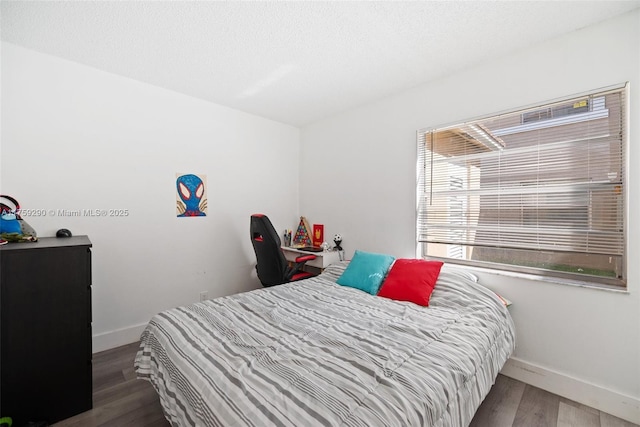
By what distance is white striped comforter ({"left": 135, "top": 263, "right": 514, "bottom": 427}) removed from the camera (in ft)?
3.36

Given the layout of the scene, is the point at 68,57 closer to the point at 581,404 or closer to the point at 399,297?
the point at 399,297

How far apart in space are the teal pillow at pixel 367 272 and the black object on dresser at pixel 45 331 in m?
1.99

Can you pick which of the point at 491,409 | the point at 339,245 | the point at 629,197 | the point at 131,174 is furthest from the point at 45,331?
the point at 629,197

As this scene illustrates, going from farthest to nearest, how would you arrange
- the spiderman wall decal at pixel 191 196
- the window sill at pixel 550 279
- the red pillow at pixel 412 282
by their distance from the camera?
1. the spiderman wall decal at pixel 191 196
2. the red pillow at pixel 412 282
3. the window sill at pixel 550 279

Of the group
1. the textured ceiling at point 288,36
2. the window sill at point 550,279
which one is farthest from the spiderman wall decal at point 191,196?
the window sill at point 550,279

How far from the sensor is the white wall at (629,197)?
175 cm

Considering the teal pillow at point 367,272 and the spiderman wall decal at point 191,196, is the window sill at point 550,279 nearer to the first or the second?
the teal pillow at point 367,272

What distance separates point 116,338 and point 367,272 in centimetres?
248

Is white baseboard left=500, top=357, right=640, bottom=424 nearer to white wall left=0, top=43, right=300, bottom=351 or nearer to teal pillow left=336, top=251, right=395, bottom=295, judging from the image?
teal pillow left=336, top=251, right=395, bottom=295

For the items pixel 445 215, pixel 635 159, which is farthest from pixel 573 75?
pixel 445 215

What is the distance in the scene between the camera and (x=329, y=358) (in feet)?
4.38

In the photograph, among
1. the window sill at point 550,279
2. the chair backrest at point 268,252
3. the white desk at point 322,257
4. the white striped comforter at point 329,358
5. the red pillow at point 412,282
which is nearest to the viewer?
the white striped comforter at point 329,358

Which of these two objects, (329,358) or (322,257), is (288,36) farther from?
(322,257)

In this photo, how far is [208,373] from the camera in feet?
3.98
